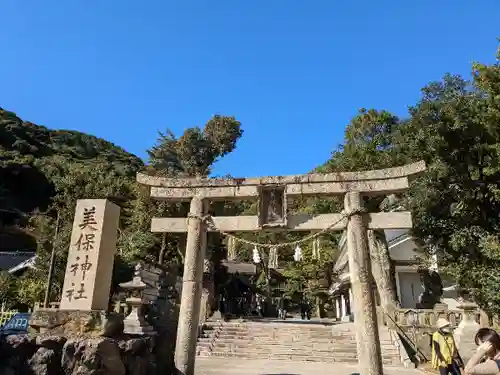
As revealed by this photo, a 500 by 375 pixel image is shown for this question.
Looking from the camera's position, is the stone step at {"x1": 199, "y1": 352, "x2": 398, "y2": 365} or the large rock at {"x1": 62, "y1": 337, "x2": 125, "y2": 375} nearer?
the large rock at {"x1": 62, "y1": 337, "x2": 125, "y2": 375}

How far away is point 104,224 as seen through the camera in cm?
759

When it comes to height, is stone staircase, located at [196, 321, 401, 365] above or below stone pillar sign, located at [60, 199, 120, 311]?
below

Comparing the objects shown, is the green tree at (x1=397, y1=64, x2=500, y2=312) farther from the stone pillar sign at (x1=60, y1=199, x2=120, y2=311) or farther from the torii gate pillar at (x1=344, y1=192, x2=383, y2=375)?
the stone pillar sign at (x1=60, y1=199, x2=120, y2=311)

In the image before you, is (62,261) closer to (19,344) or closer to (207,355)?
(207,355)

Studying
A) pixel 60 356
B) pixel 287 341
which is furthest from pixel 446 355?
pixel 287 341

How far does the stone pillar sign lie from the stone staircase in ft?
29.8

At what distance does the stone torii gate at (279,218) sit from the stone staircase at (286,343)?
260 inches

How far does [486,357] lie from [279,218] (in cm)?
609

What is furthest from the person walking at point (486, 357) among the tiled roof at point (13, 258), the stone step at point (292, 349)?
the tiled roof at point (13, 258)

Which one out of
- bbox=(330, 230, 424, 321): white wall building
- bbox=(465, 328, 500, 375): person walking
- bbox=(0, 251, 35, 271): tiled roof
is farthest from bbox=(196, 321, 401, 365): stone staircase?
bbox=(0, 251, 35, 271): tiled roof

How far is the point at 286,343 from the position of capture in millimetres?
15289

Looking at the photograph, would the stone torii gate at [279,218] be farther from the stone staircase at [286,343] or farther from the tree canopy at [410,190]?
the tree canopy at [410,190]

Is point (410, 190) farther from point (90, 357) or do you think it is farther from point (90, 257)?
point (90, 357)

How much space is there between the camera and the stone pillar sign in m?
7.03
